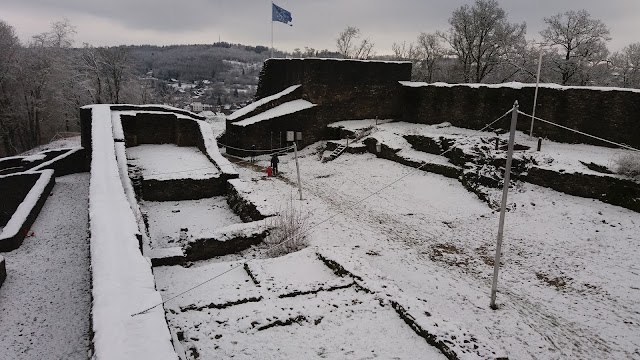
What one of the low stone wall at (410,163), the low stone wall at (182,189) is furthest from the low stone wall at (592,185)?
the low stone wall at (182,189)

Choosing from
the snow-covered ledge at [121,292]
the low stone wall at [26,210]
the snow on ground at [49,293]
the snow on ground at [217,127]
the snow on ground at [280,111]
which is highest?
the snow on ground at [280,111]

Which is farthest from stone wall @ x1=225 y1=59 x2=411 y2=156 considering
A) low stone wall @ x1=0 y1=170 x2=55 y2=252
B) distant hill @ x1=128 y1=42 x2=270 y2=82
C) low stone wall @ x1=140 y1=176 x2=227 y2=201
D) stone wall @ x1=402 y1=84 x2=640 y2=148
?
distant hill @ x1=128 y1=42 x2=270 y2=82

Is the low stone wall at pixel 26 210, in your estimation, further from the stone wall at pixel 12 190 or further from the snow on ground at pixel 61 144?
the snow on ground at pixel 61 144

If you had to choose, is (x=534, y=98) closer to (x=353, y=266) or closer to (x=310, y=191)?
(x=310, y=191)

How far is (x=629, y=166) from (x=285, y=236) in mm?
9935

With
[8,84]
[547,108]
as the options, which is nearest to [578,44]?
[547,108]

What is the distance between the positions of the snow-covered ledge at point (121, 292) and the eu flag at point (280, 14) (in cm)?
1797

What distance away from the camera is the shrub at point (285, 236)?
9784 mm

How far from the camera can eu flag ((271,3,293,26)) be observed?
80.1ft

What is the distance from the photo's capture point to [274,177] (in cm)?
1797

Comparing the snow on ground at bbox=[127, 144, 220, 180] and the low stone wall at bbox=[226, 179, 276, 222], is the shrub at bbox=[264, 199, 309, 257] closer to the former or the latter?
the low stone wall at bbox=[226, 179, 276, 222]

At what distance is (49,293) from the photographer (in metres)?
9.73

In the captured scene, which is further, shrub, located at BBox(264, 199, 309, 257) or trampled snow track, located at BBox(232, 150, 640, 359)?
shrub, located at BBox(264, 199, 309, 257)

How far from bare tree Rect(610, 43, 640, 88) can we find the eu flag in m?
28.5
